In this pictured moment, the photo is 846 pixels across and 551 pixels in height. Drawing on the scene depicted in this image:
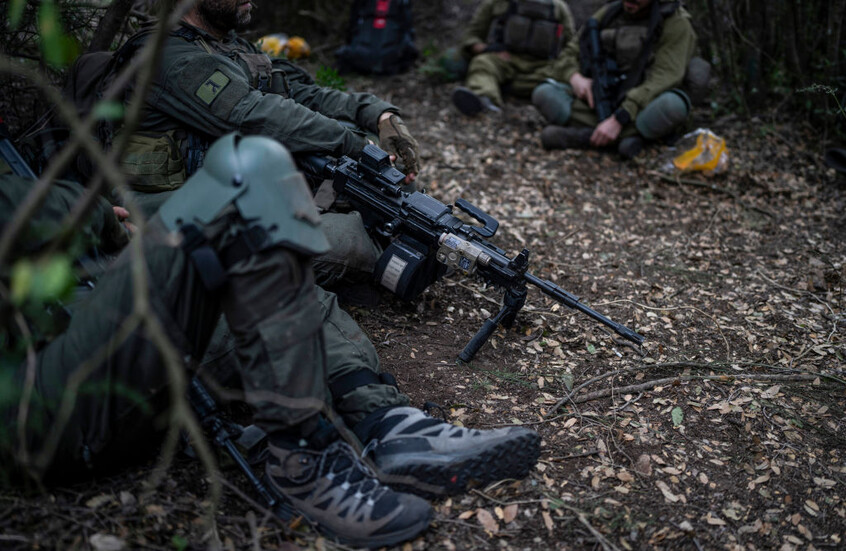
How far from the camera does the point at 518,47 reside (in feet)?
21.7

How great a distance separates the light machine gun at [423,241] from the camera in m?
3.13

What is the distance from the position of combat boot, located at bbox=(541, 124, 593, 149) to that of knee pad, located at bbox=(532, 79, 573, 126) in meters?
0.17

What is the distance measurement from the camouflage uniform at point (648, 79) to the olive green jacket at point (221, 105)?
2986 millimetres

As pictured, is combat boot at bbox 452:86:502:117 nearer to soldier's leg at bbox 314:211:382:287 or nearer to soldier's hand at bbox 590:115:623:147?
soldier's hand at bbox 590:115:623:147

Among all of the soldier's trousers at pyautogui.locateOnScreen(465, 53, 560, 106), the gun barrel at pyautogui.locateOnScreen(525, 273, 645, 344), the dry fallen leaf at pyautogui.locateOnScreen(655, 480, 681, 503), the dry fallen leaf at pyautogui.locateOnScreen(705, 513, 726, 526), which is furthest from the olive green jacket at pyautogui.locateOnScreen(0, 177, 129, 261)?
the soldier's trousers at pyautogui.locateOnScreen(465, 53, 560, 106)

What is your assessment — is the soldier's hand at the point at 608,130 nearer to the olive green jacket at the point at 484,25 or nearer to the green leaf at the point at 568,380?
the olive green jacket at the point at 484,25

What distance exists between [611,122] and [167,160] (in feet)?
12.2

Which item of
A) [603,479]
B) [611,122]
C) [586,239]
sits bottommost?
[603,479]

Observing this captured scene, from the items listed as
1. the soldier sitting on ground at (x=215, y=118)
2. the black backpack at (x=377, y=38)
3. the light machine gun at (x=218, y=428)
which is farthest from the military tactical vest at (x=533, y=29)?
the light machine gun at (x=218, y=428)

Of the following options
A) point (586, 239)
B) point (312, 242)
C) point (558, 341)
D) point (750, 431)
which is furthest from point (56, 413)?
point (586, 239)

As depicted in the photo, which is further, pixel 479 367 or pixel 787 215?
pixel 787 215

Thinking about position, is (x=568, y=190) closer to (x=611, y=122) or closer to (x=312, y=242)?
(x=611, y=122)

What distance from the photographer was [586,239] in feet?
14.8

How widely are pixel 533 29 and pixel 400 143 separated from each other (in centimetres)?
355
